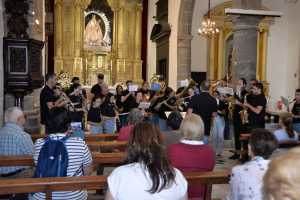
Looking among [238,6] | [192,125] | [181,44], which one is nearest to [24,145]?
[192,125]

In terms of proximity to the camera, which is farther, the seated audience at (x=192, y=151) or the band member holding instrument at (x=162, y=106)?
the band member holding instrument at (x=162, y=106)

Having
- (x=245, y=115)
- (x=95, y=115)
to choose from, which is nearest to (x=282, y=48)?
(x=245, y=115)

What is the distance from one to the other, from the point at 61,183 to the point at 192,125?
1.08 meters

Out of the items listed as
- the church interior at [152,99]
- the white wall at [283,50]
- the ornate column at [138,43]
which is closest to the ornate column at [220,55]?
the church interior at [152,99]

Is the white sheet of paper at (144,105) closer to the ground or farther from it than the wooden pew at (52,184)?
farther from it

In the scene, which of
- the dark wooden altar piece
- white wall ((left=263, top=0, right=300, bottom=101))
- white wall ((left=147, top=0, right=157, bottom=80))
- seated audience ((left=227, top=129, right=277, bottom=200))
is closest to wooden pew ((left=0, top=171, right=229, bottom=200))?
seated audience ((left=227, top=129, right=277, bottom=200))

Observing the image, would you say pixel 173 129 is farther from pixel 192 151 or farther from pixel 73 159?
pixel 73 159

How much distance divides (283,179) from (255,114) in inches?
217

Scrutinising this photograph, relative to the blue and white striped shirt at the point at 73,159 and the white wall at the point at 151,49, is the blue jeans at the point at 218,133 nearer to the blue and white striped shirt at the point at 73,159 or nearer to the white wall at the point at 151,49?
the blue and white striped shirt at the point at 73,159

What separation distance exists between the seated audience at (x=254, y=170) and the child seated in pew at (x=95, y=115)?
183 inches

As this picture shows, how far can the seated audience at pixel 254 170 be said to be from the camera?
276cm

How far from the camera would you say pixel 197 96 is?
6684 millimetres

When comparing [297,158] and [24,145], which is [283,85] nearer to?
[24,145]

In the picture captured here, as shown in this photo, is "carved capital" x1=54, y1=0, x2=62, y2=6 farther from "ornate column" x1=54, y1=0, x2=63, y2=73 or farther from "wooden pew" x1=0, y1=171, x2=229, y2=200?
"wooden pew" x1=0, y1=171, x2=229, y2=200
